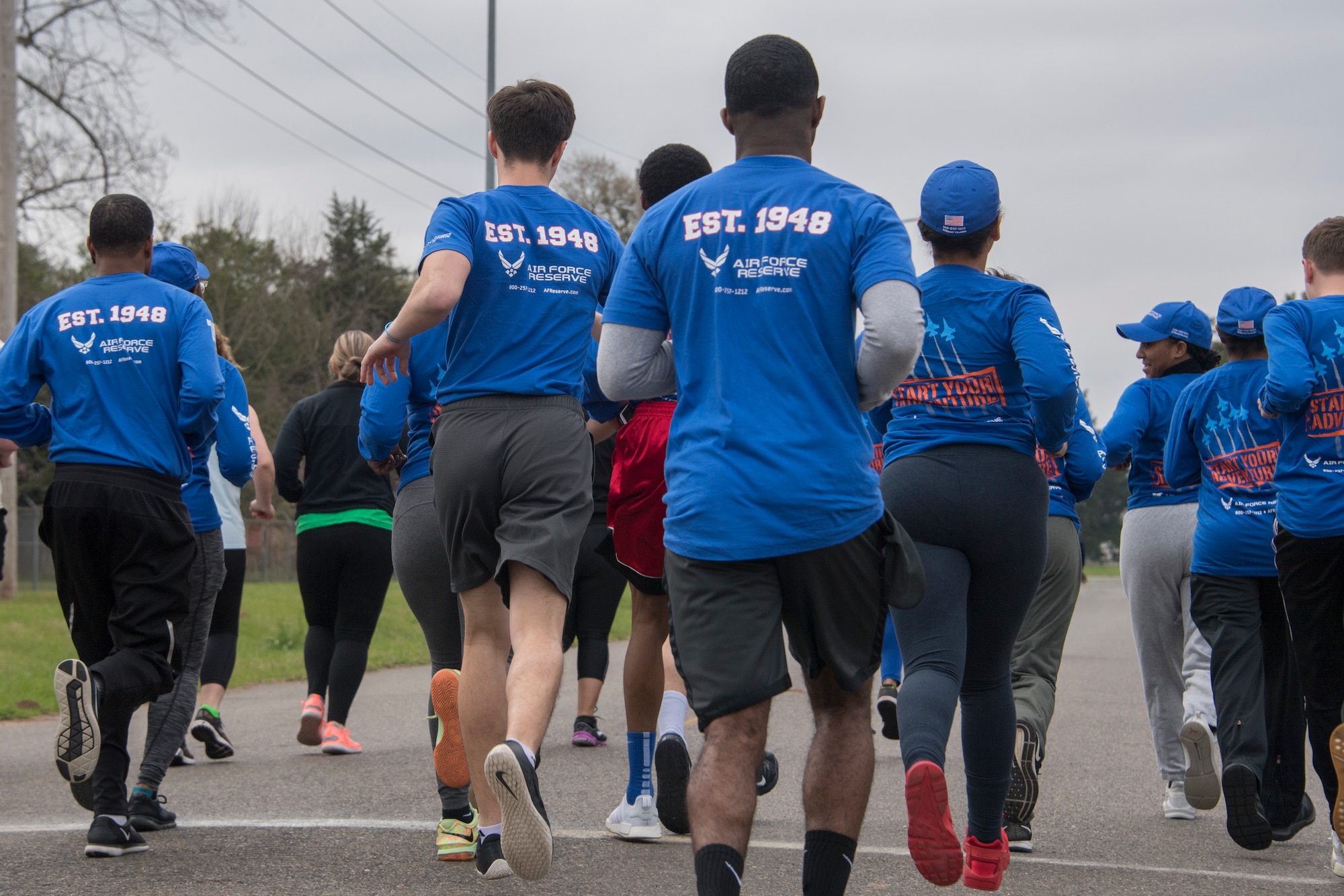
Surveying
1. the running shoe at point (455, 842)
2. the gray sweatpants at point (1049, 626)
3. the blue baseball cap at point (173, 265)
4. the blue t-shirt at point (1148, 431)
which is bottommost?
the running shoe at point (455, 842)

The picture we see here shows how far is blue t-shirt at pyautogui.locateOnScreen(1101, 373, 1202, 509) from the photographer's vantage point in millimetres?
6125

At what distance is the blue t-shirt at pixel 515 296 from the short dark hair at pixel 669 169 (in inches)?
37.8

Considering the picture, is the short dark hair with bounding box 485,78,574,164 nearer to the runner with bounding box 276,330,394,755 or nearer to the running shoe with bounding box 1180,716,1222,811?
the runner with bounding box 276,330,394,755

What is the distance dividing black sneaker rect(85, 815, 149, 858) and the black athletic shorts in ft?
8.14

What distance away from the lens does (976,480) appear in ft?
13.1

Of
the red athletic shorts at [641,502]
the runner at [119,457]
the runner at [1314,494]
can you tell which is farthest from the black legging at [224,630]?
the runner at [1314,494]

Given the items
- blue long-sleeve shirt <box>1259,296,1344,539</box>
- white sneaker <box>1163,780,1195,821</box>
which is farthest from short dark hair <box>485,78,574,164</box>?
white sneaker <box>1163,780,1195,821</box>

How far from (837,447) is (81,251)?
85.0ft

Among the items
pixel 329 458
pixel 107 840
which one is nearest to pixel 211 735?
pixel 329 458

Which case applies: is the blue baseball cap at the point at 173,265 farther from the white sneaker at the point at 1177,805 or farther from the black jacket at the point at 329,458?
the white sneaker at the point at 1177,805

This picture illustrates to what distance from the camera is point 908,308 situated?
315cm

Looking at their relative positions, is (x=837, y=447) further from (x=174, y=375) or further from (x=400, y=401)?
(x=174, y=375)

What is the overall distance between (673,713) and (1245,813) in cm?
204

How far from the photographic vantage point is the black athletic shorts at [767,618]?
309cm
